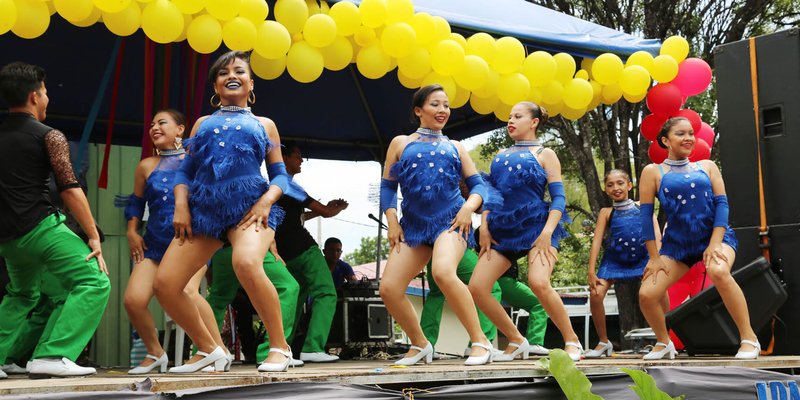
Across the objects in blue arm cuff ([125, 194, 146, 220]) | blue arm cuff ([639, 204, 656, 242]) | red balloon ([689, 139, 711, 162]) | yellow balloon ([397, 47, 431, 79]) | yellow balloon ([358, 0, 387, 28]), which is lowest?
blue arm cuff ([639, 204, 656, 242])

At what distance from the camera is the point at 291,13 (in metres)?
6.61

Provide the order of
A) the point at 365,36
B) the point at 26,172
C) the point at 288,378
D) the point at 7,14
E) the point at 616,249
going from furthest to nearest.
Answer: the point at 616,249
the point at 365,36
the point at 7,14
the point at 26,172
the point at 288,378

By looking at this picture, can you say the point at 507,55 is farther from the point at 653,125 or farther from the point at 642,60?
the point at 653,125

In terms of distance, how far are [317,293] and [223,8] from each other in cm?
263

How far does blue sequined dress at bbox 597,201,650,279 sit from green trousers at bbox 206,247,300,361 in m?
2.68

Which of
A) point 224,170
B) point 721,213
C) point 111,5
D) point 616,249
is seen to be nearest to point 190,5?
point 111,5

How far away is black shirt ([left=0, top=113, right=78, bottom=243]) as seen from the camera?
4.80 meters

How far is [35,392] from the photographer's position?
3627mm

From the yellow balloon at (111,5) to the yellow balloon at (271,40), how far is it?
0.92 metres

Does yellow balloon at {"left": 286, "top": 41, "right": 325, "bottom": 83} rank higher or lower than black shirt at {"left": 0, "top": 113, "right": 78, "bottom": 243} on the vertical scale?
higher

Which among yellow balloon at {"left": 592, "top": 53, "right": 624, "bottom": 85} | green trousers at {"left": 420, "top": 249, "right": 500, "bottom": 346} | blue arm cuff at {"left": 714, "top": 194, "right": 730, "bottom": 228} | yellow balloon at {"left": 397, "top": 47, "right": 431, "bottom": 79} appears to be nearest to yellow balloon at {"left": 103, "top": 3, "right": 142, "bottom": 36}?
yellow balloon at {"left": 397, "top": 47, "right": 431, "bottom": 79}

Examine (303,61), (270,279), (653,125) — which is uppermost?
(303,61)

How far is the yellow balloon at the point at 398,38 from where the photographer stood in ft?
22.8

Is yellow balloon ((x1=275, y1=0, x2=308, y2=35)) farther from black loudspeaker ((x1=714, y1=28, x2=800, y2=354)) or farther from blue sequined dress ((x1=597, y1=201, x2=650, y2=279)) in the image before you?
black loudspeaker ((x1=714, y1=28, x2=800, y2=354))
